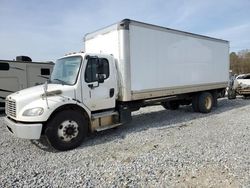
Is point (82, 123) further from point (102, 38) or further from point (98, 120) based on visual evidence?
point (102, 38)

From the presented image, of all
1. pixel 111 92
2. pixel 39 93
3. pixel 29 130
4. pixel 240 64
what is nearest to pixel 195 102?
pixel 111 92

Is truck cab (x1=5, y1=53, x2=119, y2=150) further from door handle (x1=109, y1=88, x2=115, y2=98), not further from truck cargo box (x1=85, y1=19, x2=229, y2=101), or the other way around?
truck cargo box (x1=85, y1=19, x2=229, y2=101)

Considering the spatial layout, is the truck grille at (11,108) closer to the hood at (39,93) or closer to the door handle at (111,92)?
the hood at (39,93)

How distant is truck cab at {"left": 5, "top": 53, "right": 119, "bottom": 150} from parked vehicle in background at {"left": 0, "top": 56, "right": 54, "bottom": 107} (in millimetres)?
6417

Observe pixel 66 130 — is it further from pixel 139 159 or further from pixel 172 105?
pixel 172 105

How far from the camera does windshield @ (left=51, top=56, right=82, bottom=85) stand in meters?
6.67

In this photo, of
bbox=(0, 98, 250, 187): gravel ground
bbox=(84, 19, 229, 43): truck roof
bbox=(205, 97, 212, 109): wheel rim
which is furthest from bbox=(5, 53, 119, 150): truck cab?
bbox=(205, 97, 212, 109): wheel rim

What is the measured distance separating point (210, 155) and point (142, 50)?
3925mm

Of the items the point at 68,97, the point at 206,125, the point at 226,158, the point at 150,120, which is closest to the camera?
the point at 226,158

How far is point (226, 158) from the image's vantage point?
517 centimetres

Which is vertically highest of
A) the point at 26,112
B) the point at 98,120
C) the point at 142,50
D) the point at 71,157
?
the point at 142,50

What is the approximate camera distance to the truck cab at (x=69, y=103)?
19.2ft

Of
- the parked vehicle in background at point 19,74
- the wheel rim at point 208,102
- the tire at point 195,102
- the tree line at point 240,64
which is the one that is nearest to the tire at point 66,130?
the tire at point 195,102

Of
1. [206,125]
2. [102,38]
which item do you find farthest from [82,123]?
[206,125]
